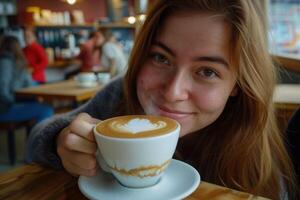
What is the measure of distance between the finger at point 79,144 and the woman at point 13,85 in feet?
8.23

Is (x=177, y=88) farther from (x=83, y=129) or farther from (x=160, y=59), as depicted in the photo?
(x=83, y=129)

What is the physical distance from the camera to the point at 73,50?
5918mm

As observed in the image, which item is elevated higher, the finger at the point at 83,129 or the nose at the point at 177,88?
the nose at the point at 177,88

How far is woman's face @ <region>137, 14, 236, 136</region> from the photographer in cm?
67

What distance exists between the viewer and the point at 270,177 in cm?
77

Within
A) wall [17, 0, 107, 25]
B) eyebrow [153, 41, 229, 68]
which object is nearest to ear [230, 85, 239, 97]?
eyebrow [153, 41, 229, 68]

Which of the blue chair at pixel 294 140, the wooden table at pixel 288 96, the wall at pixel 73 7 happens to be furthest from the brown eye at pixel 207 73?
the wall at pixel 73 7

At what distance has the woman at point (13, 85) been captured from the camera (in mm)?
2838

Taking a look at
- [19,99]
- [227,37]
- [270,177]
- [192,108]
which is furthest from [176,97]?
[19,99]

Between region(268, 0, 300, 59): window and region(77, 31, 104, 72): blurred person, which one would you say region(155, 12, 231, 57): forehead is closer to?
region(268, 0, 300, 59): window

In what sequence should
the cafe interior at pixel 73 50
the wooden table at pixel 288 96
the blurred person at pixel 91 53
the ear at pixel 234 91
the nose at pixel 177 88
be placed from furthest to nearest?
the blurred person at pixel 91 53
the wooden table at pixel 288 96
the cafe interior at pixel 73 50
the ear at pixel 234 91
the nose at pixel 177 88

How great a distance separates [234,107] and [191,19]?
28 centimetres

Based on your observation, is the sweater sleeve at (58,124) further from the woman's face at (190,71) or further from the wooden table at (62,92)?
the wooden table at (62,92)

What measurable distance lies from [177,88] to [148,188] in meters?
0.22
